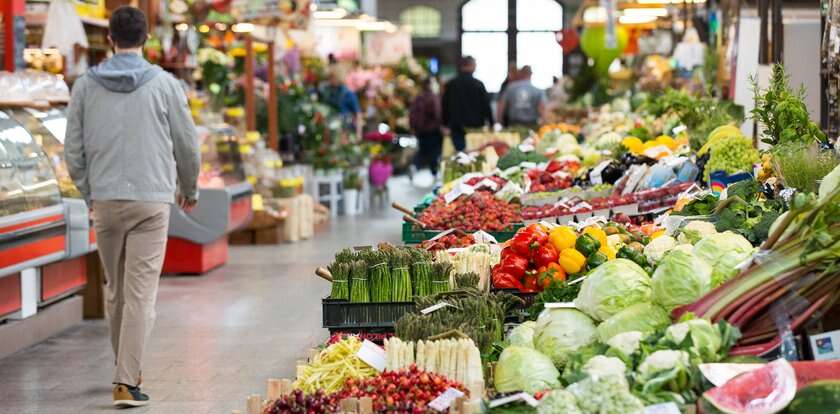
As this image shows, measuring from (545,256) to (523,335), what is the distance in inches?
29.5

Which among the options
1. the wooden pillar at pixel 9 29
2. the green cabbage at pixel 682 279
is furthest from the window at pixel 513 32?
the green cabbage at pixel 682 279

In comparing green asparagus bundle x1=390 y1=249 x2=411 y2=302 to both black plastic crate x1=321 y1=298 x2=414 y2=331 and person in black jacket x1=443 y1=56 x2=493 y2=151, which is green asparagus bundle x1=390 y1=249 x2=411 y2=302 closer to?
black plastic crate x1=321 y1=298 x2=414 y2=331

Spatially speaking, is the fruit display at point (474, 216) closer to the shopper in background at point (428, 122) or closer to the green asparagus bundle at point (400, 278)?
the green asparagus bundle at point (400, 278)

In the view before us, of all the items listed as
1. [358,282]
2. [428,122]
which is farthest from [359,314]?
[428,122]

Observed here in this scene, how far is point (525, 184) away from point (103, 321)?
10.3 ft

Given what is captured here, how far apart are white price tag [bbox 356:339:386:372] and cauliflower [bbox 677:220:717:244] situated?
4.34ft

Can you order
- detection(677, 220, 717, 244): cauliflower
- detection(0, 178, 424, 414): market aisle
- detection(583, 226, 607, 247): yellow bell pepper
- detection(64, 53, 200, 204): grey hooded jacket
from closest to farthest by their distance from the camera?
detection(677, 220, 717, 244): cauliflower < detection(583, 226, 607, 247): yellow bell pepper < detection(64, 53, 200, 204): grey hooded jacket < detection(0, 178, 424, 414): market aisle

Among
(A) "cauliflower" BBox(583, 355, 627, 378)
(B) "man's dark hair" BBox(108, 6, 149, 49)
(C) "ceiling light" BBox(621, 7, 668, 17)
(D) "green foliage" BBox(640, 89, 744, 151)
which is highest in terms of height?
(C) "ceiling light" BBox(621, 7, 668, 17)

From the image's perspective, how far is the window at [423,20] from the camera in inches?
1607

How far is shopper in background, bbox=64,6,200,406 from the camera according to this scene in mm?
6414

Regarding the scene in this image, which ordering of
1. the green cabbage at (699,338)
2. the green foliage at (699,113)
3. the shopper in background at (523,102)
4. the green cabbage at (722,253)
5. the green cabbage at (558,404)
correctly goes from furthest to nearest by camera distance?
1. the shopper in background at (523,102)
2. the green foliage at (699,113)
3. the green cabbage at (722,253)
4. the green cabbage at (699,338)
5. the green cabbage at (558,404)

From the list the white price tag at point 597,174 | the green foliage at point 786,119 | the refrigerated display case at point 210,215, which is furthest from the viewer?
the refrigerated display case at point 210,215

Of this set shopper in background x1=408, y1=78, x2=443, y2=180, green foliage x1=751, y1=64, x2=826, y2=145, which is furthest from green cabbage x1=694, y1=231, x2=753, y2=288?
shopper in background x1=408, y1=78, x2=443, y2=180

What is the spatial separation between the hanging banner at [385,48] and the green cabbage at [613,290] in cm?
2412
